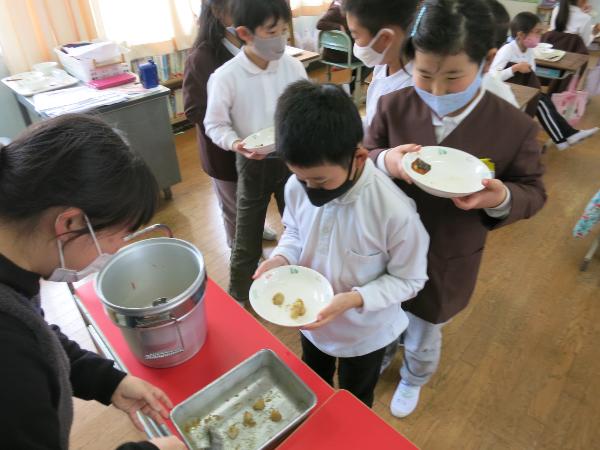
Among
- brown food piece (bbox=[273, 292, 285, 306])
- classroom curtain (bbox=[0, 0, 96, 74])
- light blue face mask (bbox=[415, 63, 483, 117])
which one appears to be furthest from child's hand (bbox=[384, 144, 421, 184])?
classroom curtain (bbox=[0, 0, 96, 74])

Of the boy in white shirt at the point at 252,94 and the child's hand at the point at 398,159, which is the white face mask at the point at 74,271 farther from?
the boy in white shirt at the point at 252,94

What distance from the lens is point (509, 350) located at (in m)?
2.03

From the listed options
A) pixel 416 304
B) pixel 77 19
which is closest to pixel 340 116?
pixel 416 304

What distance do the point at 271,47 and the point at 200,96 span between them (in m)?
0.46

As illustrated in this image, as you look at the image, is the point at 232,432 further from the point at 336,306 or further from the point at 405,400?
the point at 405,400

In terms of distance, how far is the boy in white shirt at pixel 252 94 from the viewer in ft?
5.42

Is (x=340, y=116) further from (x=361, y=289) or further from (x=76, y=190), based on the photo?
(x=76, y=190)

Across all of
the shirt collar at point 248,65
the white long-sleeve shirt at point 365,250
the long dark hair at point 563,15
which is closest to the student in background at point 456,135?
the white long-sleeve shirt at point 365,250

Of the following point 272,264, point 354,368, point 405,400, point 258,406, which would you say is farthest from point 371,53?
point 405,400

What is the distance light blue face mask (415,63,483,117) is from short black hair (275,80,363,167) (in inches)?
11.6

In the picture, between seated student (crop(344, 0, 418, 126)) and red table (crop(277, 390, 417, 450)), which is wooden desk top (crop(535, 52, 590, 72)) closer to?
seated student (crop(344, 0, 418, 126))

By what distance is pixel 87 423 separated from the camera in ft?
5.58

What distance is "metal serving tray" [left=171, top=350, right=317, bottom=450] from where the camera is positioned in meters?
0.94

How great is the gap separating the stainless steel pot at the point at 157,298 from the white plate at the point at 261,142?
64 cm
